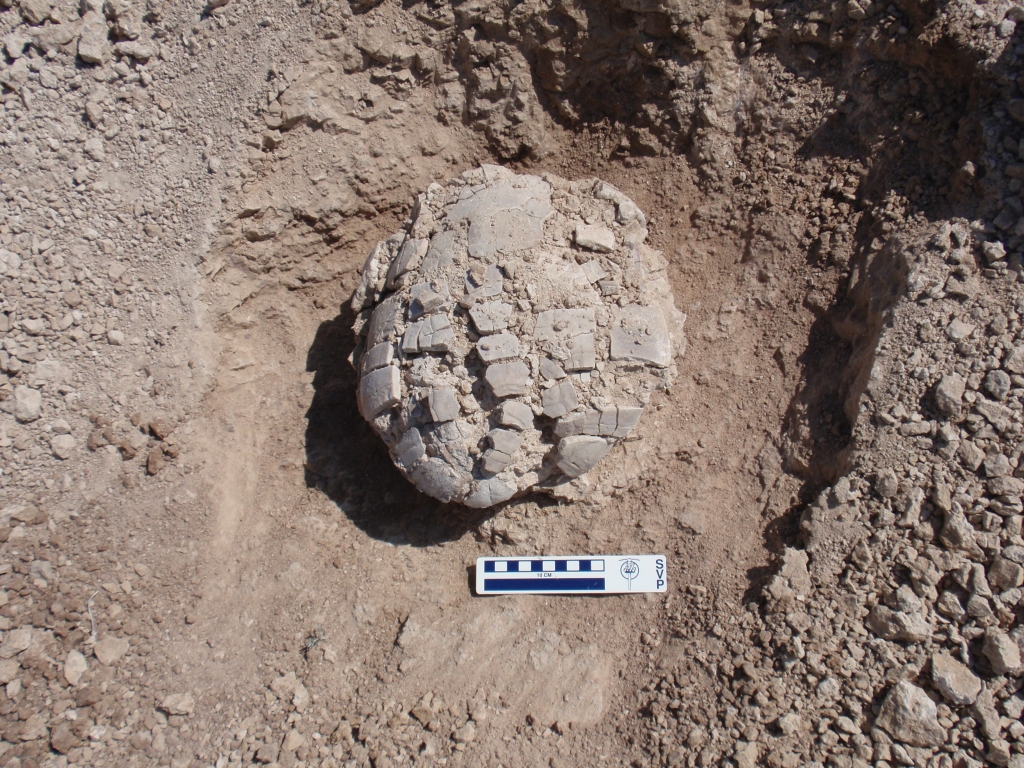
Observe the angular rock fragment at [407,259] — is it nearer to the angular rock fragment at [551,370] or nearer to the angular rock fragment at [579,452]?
the angular rock fragment at [551,370]

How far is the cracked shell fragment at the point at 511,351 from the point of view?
2.86 meters

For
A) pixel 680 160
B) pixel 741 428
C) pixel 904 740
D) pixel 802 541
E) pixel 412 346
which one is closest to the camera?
pixel 904 740

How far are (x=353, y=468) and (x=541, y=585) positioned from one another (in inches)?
45.5

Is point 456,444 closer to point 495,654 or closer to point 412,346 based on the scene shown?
point 412,346

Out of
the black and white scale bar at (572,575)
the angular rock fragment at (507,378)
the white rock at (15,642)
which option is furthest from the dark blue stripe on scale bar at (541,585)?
the white rock at (15,642)

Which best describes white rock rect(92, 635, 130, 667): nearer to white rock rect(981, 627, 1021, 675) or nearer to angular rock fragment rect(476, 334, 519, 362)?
angular rock fragment rect(476, 334, 519, 362)

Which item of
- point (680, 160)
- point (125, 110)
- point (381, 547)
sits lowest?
point (381, 547)

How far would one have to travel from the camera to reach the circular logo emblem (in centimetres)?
304

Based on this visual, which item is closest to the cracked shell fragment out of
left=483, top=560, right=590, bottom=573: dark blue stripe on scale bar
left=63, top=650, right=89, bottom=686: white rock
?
left=483, top=560, right=590, bottom=573: dark blue stripe on scale bar

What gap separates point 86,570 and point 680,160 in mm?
3451

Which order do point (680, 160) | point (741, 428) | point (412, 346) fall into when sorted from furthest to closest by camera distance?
point (680, 160), point (741, 428), point (412, 346)

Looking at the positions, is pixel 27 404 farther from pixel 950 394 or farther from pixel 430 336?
pixel 950 394

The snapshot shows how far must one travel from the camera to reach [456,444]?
2.88m

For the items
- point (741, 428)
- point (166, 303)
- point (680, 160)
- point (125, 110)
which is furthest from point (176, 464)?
point (680, 160)
